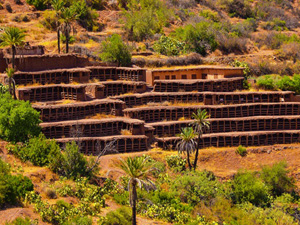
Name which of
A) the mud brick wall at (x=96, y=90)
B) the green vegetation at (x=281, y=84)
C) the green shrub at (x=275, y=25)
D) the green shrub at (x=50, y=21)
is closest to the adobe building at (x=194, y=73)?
the green vegetation at (x=281, y=84)

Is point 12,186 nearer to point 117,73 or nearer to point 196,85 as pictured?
point 117,73

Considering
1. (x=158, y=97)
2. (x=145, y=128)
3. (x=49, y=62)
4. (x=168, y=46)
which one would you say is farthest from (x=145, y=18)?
(x=145, y=128)

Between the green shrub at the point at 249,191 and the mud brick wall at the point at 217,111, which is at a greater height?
the mud brick wall at the point at 217,111

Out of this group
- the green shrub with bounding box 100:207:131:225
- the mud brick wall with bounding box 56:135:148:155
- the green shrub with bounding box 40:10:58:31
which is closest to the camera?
the green shrub with bounding box 100:207:131:225

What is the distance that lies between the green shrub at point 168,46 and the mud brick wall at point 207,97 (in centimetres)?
1434

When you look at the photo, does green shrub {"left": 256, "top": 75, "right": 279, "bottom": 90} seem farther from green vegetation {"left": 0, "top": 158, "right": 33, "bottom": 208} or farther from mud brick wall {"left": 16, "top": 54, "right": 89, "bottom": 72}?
green vegetation {"left": 0, "top": 158, "right": 33, "bottom": 208}

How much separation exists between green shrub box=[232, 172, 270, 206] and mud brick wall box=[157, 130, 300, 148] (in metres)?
7.13

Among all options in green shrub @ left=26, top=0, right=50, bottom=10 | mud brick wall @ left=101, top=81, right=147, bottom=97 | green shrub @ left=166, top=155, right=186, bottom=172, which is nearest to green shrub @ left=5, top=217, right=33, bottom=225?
green shrub @ left=166, top=155, right=186, bottom=172

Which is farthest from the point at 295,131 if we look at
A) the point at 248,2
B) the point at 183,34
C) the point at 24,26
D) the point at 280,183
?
the point at 248,2

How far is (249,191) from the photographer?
198 ft

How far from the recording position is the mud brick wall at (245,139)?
219 feet

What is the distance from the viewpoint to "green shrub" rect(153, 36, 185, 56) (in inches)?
3346

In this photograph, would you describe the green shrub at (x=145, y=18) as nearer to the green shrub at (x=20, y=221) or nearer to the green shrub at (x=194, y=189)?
the green shrub at (x=194, y=189)

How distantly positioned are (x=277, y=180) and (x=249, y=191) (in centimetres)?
404
